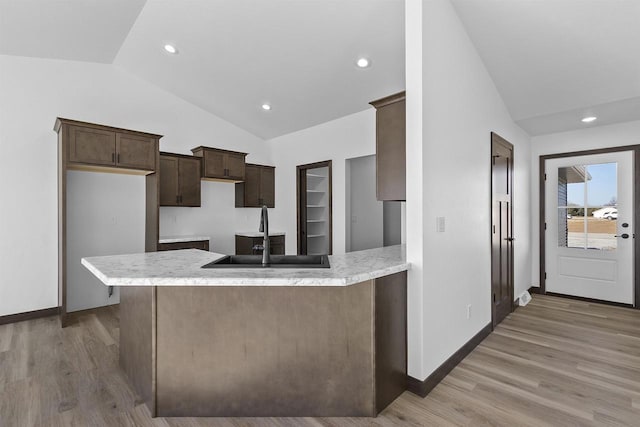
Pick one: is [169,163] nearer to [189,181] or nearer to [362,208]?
[189,181]

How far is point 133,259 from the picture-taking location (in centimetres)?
231

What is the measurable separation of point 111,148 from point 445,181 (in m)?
3.62

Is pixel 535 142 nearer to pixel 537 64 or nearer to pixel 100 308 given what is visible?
pixel 537 64

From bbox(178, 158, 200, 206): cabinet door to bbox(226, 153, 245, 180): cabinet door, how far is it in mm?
473

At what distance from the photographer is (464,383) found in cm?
230

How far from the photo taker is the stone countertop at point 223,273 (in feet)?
5.49

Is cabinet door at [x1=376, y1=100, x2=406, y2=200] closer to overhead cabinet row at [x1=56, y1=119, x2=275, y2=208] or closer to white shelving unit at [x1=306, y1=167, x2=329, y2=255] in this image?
overhead cabinet row at [x1=56, y1=119, x2=275, y2=208]

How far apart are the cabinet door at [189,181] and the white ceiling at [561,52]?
3.84m

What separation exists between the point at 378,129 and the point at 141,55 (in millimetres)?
3218

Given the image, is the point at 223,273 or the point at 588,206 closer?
the point at 223,273

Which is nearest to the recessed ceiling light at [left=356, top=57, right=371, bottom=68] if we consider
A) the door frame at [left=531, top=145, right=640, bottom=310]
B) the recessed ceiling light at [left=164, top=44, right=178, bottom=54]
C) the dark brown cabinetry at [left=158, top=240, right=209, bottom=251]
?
the recessed ceiling light at [left=164, top=44, right=178, bottom=54]

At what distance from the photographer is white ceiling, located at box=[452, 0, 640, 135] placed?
247cm

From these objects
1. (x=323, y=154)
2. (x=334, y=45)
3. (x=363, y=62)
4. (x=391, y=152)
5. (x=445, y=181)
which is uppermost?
(x=334, y=45)

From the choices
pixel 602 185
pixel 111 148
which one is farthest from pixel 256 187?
pixel 602 185
